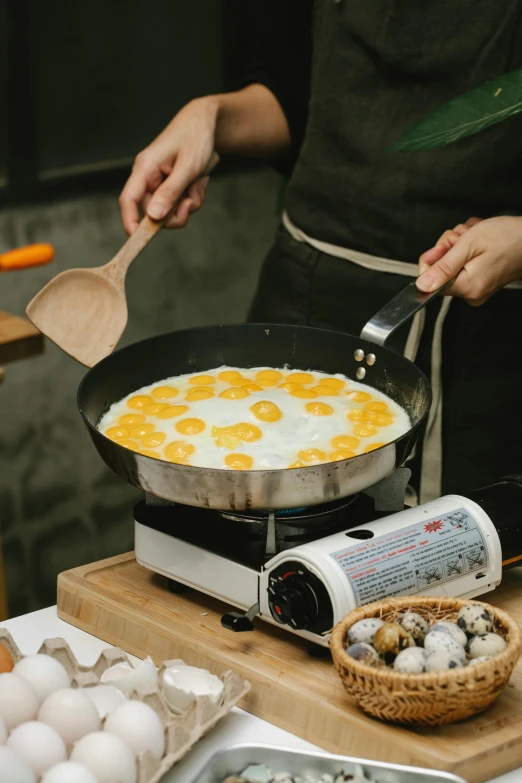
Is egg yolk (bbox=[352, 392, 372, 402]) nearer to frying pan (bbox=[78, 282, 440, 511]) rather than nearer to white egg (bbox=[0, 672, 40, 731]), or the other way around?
frying pan (bbox=[78, 282, 440, 511])

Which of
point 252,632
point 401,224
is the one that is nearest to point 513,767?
point 252,632

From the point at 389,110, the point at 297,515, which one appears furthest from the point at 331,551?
the point at 389,110

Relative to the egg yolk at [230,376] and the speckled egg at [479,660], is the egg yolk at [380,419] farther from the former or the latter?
the speckled egg at [479,660]

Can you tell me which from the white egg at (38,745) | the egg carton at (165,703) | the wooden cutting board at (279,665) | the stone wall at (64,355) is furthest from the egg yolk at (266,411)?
the stone wall at (64,355)

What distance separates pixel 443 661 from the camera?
1195mm

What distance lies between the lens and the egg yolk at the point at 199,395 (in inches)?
66.4

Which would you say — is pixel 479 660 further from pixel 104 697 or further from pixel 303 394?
pixel 303 394

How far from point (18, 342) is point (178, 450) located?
0.82 metres

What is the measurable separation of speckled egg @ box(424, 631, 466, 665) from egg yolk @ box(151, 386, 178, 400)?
0.66 m

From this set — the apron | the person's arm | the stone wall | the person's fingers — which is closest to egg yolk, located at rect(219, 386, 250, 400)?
the person's fingers

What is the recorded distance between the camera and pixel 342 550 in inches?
53.6

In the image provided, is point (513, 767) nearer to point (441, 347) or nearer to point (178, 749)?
point (178, 749)

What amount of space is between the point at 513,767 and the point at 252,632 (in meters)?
0.39

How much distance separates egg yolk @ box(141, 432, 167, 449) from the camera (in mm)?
1551
